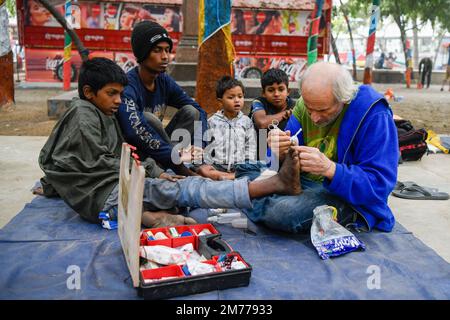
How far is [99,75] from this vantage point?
3.00 metres

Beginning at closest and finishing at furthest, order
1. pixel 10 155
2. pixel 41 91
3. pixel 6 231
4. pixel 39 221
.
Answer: pixel 6 231 → pixel 39 221 → pixel 10 155 → pixel 41 91

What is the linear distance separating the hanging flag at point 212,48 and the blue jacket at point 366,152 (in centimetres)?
354

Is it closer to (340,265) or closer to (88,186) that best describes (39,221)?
(88,186)

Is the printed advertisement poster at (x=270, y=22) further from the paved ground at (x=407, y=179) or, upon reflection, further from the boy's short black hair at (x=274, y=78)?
the boy's short black hair at (x=274, y=78)

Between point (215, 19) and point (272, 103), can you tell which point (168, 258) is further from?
point (215, 19)

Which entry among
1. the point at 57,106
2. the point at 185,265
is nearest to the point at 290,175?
the point at 185,265

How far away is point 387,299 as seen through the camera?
6.80 ft

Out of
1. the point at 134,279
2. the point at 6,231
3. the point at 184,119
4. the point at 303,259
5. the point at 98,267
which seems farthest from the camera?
the point at 184,119

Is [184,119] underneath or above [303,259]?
above

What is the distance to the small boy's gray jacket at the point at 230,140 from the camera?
418cm

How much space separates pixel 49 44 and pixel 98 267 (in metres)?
15.9

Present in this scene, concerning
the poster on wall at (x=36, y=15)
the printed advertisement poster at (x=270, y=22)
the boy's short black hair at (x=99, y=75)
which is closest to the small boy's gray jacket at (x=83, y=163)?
the boy's short black hair at (x=99, y=75)

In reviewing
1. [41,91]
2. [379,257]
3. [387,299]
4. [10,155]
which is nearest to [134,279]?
[387,299]

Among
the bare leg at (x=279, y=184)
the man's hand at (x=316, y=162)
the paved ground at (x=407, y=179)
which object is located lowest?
the paved ground at (x=407, y=179)
